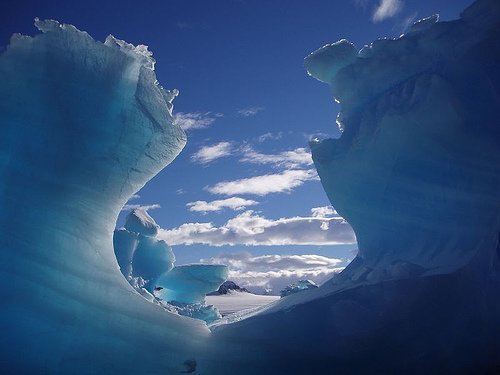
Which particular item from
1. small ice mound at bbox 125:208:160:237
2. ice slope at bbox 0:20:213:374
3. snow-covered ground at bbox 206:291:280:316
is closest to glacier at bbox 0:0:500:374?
ice slope at bbox 0:20:213:374

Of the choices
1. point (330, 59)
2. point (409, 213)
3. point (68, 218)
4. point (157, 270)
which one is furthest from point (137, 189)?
point (157, 270)

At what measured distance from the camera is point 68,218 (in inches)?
228

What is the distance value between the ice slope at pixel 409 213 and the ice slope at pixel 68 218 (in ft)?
4.65

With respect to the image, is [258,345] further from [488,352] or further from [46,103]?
[46,103]

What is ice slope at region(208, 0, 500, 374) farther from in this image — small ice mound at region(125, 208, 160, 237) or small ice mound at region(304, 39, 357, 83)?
small ice mound at region(125, 208, 160, 237)

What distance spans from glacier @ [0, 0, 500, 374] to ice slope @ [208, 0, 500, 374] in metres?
0.02

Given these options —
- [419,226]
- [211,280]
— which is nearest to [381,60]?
[419,226]

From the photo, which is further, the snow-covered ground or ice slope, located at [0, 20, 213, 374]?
the snow-covered ground

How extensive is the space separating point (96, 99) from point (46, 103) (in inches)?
27.1

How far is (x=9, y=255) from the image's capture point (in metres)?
5.30

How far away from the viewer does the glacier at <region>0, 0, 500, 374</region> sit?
546 centimetres

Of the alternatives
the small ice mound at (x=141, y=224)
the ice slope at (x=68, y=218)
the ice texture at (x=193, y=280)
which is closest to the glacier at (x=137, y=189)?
the ice slope at (x=68, y=218)

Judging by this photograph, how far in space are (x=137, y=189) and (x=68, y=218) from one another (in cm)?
151

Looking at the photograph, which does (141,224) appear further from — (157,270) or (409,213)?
(409,213)
